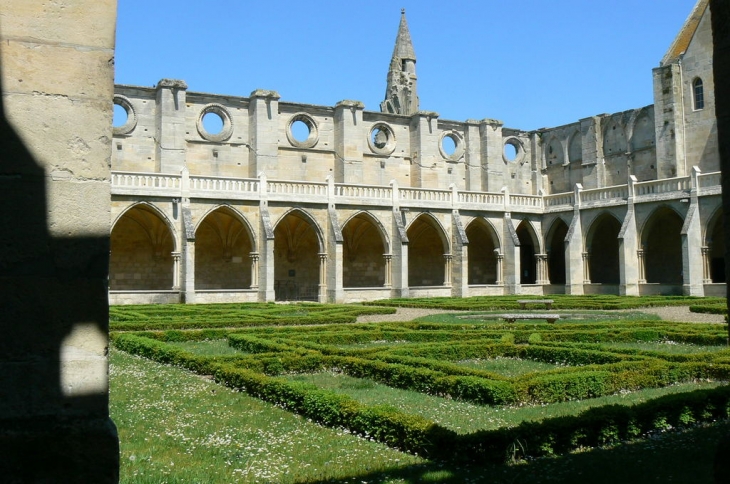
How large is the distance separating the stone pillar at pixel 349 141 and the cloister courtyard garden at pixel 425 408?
2412 centimetres

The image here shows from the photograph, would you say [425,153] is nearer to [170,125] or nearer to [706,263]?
[170,125]

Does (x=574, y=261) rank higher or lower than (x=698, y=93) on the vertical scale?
lower

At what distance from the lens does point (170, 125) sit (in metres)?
35.4

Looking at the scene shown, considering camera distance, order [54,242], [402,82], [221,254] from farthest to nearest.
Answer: [402,82], [221,254], [54,242]

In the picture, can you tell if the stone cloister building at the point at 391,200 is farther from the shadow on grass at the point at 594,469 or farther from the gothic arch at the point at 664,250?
the shadow on grass at the point at 594,469

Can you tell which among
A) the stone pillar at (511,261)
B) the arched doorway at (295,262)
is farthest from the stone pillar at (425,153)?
the arched doorway at (295,262)

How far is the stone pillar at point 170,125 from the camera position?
3519 cm

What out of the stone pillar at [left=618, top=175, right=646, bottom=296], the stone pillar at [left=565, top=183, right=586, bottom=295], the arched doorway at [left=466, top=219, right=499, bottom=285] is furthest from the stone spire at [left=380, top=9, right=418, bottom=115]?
the stone pillar at [left=618, top=175, right=646, bottom=296]

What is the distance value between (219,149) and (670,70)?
24114 mm

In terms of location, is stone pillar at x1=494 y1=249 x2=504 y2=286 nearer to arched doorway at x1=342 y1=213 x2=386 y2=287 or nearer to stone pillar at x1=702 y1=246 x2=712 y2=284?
arched doorway at x1=342 y1=213 x2=386 y2=287

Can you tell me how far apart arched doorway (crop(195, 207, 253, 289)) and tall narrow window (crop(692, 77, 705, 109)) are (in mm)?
24282

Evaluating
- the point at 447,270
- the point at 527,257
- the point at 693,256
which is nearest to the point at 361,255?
the point at 447,270

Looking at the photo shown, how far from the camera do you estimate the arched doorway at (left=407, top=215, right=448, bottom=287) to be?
4328 cm

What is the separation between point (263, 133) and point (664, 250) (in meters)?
23.0
